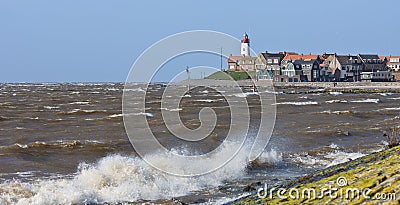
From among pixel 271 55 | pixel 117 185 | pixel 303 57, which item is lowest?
pixel 117 185

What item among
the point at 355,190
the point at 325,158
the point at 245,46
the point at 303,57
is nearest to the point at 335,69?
the point at 303,57

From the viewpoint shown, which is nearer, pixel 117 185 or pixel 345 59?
pixel 117 185

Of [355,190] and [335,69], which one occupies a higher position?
[335,69]

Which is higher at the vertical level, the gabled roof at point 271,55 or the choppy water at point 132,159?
the gabled roof at point 271,55

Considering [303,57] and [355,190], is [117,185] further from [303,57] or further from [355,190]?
[303,57]

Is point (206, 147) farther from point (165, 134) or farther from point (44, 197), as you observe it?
point (44, 197)

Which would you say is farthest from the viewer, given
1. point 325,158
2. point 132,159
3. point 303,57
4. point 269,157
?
point 303,57

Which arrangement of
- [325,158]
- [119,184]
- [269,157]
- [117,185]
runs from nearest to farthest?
[117,185]
[119,184]
[269,157]
[325,158]

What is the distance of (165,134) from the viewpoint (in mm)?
30438

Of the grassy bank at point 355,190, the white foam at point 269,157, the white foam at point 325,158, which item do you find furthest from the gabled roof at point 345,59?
the grassy bank at point 355,190

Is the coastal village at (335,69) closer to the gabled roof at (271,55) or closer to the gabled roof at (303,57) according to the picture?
the gabled roof at (303,57)

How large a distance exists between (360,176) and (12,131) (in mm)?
29892

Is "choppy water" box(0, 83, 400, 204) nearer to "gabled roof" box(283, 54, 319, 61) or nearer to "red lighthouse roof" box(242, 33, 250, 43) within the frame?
"gabled roof" box(283, 54, 319, 61)

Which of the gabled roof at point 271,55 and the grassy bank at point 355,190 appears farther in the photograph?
the gabled roof at point 271,55
